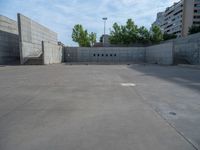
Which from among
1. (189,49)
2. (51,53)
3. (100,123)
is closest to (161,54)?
(189,49)

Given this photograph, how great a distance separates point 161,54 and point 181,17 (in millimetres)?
62987

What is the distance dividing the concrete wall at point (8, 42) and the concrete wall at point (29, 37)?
3014mm

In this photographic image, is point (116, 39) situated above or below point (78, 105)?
above

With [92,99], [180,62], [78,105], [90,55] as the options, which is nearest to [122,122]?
[78,105]

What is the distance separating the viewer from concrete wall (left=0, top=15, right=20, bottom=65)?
27.3 meters

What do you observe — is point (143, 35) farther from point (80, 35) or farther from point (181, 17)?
point (181, 17)

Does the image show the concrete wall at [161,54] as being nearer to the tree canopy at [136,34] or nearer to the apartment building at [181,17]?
the tree canopy at [136,34]

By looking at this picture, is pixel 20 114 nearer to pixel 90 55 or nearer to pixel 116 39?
pixel 90 55

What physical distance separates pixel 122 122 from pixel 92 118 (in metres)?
0.73

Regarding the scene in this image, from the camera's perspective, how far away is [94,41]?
6028 cm

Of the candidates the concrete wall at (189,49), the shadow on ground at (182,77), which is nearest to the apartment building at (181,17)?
the concrete wall at (189,49)

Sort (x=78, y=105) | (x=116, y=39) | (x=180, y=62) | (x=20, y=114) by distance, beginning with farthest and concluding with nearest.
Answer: (x=116, y=39) < (x=180, y=62) < (x=78, y=105) < (x=20, y=114)

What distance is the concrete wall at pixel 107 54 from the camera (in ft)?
130

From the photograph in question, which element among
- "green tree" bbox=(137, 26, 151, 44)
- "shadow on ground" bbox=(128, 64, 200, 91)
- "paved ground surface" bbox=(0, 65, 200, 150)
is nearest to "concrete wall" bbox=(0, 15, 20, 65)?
"shadow on ground" bbox=(128, 64, 200, 91)
